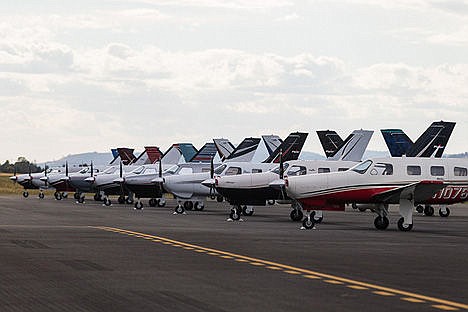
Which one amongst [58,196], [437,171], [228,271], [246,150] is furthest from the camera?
[58,196]

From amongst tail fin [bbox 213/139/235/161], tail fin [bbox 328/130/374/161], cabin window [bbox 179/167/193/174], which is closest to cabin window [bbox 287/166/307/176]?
cabin window [bbox 179/167/193/174]

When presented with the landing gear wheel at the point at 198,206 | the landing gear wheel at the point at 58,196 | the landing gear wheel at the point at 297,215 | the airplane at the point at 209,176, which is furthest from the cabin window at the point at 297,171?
the landing gear wheel at the point at 58,196

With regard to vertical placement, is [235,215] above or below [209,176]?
below

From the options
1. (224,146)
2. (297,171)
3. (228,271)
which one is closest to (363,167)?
(297,171)

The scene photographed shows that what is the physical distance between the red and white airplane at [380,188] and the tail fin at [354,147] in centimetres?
2031

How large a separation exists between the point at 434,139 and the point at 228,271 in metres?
46.7

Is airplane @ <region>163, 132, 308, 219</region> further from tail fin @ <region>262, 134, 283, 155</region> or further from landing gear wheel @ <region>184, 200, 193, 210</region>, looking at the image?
tail fin @ <region>262, 134, 283, 155</region>

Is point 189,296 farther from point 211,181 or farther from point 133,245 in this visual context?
point 211,181

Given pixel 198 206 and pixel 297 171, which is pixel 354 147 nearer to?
pixel 198 206

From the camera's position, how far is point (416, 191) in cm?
3544

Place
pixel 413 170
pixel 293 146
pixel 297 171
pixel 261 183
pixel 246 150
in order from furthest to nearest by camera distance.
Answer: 1. pixel 246 150
2. pixel 293 146
3. pixel 261 183
4. pixel 297 171
5. pixel 413 170

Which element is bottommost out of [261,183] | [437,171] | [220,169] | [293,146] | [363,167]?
[261,183]

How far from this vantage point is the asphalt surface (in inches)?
539

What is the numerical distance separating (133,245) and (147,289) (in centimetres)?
1001
